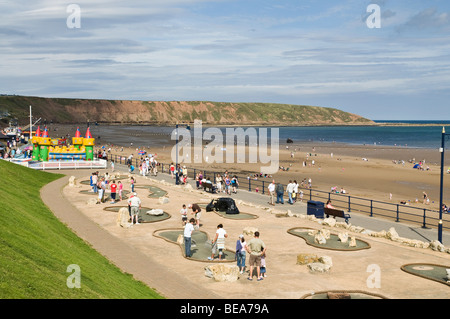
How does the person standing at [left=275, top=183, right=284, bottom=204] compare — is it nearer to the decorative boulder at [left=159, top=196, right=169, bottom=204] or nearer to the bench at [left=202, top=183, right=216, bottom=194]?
the bench at [left=202, top=183, right=216, bottom=194]

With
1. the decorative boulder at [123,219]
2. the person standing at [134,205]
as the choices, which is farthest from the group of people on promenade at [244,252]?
the person standing at [134,205]

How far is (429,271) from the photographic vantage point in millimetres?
15023

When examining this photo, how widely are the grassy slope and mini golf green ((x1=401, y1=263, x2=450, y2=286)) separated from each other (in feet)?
27.6

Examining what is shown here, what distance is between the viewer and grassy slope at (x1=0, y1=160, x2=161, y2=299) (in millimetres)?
9266

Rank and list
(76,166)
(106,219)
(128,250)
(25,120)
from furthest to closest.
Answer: (25,120)
(76,166)
(106,219)
(128,250)

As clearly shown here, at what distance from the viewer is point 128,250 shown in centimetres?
1673

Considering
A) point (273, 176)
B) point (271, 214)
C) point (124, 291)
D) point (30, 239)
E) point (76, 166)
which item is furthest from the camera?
point (273, 176)

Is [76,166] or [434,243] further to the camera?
[76,166]

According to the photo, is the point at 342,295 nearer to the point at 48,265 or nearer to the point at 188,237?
the point at 188,237

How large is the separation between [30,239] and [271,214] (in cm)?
1376

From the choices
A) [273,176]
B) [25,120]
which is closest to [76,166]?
[273,176]

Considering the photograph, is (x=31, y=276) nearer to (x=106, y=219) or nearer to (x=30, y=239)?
(x=30, y=239)

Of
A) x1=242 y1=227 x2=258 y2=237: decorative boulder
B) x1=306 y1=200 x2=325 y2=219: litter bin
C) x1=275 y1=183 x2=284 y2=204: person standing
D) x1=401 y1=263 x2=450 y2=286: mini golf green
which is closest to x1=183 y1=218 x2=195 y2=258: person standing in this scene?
x1=242 y1=227 x2=258 y2=237: decorative boulder

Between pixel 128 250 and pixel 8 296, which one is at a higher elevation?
pixel 8 296
